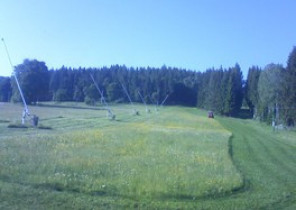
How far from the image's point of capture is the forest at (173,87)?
8475cm

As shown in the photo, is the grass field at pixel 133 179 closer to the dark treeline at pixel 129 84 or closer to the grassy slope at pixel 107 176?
the grassy slope at pixel 107 176

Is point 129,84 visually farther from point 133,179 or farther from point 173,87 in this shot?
point 133,179

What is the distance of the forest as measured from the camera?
3337 inches

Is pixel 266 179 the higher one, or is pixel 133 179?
pixel 133 179

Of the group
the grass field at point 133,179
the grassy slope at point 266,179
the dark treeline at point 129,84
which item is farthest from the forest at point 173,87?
the grass field at point 133,179

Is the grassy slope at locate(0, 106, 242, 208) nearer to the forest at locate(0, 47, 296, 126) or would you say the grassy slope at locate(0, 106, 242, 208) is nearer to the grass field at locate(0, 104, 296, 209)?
the grass field at locate(0, 104, 296, 209)

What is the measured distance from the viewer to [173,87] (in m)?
168

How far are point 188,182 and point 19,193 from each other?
5843mm

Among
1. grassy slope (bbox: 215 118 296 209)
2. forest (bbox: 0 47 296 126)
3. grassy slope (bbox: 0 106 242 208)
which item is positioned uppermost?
forest (bbox: 0 47 296 126)

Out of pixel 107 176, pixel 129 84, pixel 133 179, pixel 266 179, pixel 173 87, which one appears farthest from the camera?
pixel 129 84

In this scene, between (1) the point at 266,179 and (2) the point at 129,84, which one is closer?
(1) the point at 266,179

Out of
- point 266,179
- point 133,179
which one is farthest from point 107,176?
point 266,179

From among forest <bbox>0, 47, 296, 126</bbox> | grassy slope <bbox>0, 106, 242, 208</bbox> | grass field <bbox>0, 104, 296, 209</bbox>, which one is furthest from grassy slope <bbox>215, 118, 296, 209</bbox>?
forest <bbox>0, 47, 296, 126</bbox>

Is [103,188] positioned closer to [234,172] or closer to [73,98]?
[234,172]
